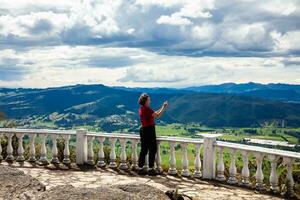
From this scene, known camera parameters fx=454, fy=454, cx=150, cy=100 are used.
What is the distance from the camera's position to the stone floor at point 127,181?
992cm

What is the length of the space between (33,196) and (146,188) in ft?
5.34

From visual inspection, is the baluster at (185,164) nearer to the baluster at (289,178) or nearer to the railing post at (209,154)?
the railing post at (209,154)

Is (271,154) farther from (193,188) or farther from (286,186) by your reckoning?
(193,188)

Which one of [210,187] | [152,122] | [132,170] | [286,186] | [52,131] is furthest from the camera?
[52,131]

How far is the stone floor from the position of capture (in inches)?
391

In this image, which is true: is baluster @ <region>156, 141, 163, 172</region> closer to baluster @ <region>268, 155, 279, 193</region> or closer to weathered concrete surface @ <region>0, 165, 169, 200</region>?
baluster @ <region>268, 155, 279, 193</region>

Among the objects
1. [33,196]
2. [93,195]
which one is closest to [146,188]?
[93,195]

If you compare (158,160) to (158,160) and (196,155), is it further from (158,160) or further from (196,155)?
(196,155)

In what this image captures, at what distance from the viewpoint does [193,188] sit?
10.4 meters

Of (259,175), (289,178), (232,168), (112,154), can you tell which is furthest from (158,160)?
(289,178)

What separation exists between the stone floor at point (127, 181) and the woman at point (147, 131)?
398 mm

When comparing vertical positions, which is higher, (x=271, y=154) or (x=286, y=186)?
(x=271, y=154)

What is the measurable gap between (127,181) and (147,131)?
1402 mm

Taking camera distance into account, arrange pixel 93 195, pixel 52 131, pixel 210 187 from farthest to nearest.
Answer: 1. pixel 52 131
2. pixel 210 187
3. pixel 93 195
